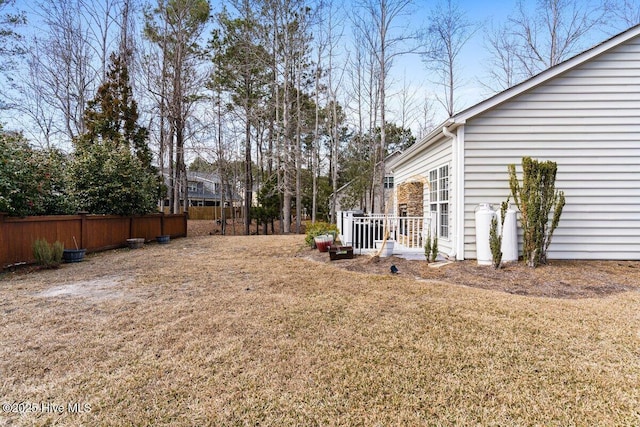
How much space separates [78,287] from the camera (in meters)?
4.86

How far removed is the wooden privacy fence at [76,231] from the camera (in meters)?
6.32

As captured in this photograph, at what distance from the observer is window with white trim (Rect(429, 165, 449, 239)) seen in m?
6.93

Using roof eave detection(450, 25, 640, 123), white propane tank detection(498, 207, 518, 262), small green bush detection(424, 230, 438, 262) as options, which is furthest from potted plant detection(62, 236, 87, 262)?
white propane tank detection(498, 207, 518, 262)

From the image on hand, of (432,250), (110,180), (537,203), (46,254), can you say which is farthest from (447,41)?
(46,254)

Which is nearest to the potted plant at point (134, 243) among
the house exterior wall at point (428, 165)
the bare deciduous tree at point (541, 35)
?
the house exterior wall at point (428, 165)

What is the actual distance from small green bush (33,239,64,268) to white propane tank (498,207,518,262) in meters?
8.59

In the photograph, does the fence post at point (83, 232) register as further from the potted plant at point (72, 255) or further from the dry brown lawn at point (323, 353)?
the dry brown lawn at point (323, 353)

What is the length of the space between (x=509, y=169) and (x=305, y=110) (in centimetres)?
1502

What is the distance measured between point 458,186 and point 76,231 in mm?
8943

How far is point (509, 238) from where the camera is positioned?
581 centimetres

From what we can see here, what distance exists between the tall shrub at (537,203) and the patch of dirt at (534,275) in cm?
37

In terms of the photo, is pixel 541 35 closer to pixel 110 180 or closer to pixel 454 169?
pixel 454 169

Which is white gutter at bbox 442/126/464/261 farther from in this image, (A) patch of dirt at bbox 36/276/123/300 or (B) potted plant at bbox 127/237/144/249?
(B) potted plant at bbox 127/237/144/249

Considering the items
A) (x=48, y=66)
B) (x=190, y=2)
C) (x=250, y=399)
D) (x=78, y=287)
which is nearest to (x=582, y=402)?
(x=250, y=399)
